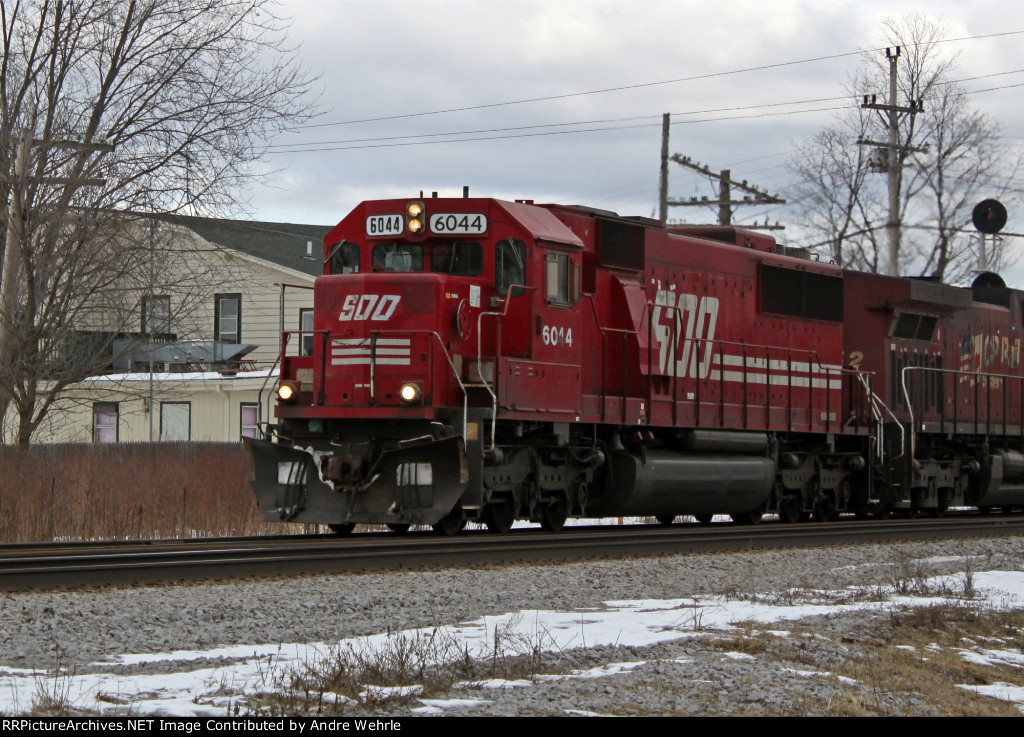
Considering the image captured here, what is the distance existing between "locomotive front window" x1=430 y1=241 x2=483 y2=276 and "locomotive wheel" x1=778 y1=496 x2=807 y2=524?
23.0 ft

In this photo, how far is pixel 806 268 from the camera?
19.3 metres

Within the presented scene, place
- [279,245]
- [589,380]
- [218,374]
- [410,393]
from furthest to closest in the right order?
[279,245]
[218,374]
[589,380]
[410,393]

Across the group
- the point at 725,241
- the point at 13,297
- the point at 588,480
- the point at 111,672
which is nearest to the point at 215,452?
the point at 13,297

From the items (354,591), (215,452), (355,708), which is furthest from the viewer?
(215,452)

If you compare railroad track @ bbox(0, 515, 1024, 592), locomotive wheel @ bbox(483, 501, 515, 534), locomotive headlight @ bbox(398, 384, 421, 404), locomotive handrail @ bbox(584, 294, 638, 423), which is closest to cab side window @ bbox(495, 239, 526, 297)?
locomotive handrail @ bbox(584, 294, 638, 423)

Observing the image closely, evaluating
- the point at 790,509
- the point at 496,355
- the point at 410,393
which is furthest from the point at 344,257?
the point at 790,509

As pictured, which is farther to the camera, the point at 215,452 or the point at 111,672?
the point at 215,452

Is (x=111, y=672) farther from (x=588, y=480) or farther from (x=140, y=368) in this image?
(x=140, y=368)

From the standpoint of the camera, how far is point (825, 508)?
19.7 meters

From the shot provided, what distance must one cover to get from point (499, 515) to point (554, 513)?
40.3 inches

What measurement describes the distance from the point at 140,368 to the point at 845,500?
20.2 m

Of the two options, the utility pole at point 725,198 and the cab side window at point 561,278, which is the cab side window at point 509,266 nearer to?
the cab side window at point 561,278

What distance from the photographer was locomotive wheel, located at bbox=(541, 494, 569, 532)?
15352 millimetres

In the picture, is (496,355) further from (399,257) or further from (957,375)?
(957,375)
